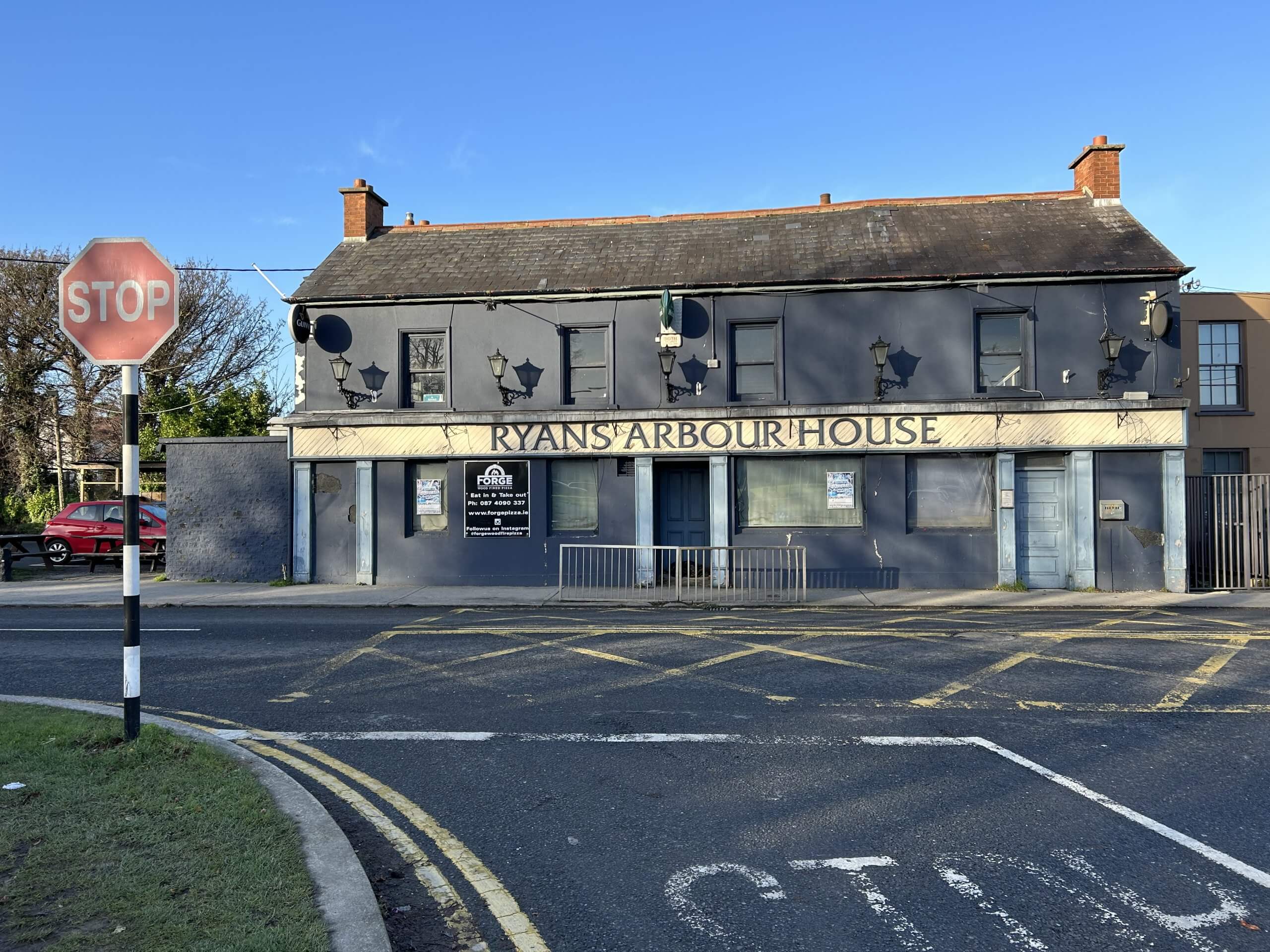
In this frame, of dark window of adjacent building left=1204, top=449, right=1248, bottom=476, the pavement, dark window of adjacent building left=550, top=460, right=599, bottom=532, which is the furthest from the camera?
dark window of adjacent building left=1204, top=449, right=1248, bottom=476

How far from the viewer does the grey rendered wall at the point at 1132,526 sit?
16.3 meters

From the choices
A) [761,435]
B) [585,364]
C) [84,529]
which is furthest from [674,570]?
[84,529]

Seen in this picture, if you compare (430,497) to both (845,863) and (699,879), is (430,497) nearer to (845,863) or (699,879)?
(699,879)

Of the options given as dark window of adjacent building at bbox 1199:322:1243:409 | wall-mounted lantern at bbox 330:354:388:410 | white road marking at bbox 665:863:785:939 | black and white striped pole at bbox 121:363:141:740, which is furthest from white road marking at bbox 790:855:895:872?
dark window of adjacent building at bbox 1199:322:1243:409

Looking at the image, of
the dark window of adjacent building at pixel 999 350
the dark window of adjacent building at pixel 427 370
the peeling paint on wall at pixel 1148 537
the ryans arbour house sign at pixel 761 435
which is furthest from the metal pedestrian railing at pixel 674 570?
the peeling paint on wall at pixel 1148 537

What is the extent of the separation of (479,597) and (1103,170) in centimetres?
1662

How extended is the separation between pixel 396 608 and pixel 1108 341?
14477 millimetres

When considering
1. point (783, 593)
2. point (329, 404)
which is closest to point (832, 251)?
point (783, 593)

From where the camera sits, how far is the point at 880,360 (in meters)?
16.7

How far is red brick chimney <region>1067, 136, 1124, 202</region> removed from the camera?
60.4 ft

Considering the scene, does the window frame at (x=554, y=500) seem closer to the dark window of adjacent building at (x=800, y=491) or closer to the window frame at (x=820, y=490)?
the window frame at (x=820, y=490)

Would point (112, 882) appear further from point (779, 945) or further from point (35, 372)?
point (35, 372)

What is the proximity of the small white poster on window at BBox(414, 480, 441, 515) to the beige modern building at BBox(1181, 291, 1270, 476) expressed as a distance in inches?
689

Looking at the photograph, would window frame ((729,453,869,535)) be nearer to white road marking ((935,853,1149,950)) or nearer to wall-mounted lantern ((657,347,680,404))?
wall-mounted lantern ((657,347,680,404))
